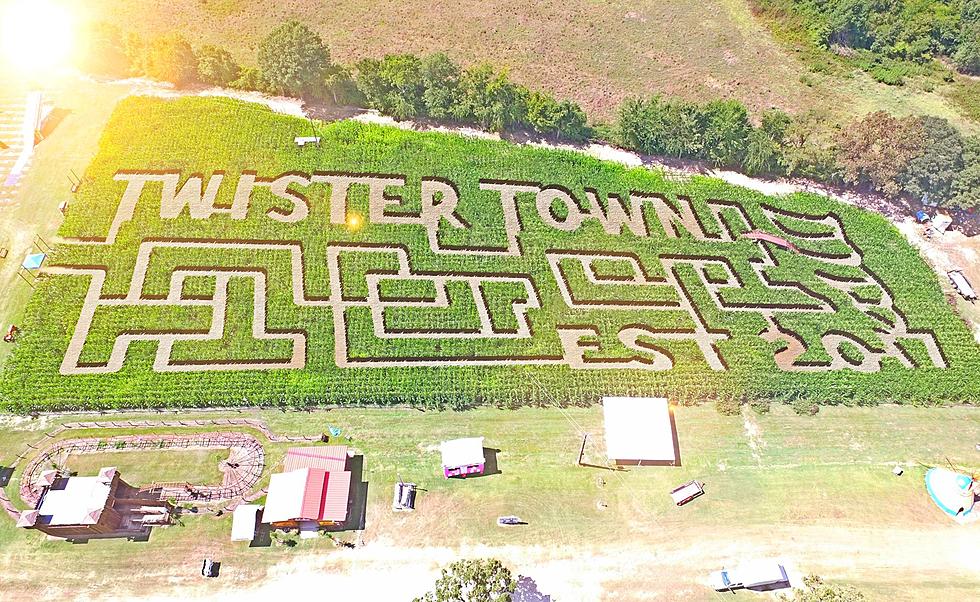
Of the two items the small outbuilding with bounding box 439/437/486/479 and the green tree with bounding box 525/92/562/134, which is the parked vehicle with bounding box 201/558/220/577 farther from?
the green tree with bounding box 525/92/562/134

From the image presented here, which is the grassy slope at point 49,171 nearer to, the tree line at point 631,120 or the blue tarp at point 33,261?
the blue tarp at point 33,261

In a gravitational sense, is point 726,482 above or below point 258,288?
below

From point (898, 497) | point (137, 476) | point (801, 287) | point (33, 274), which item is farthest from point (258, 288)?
point (898, 497)

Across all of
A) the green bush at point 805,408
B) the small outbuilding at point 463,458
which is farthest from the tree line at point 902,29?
the small outbuilding at point 463,458

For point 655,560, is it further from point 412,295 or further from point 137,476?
point 137,476

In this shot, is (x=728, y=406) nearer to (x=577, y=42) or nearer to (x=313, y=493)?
(x=313, y=493)
